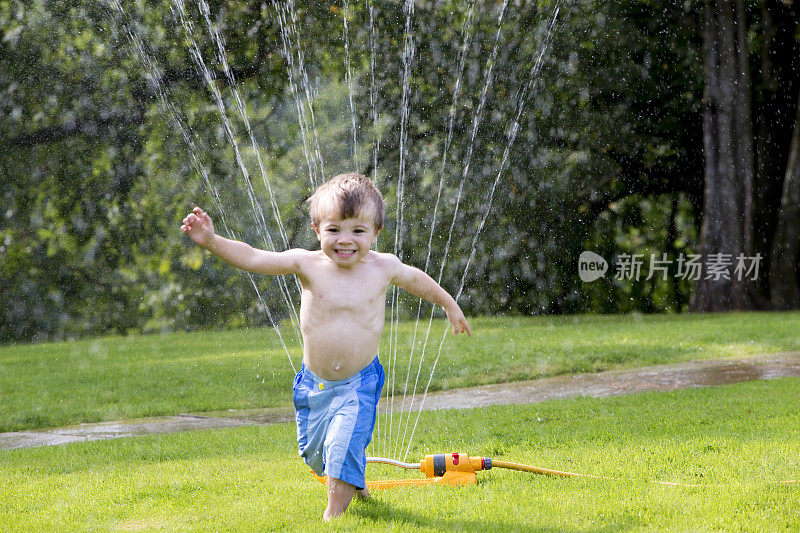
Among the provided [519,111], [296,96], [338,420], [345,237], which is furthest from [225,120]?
[338,420]

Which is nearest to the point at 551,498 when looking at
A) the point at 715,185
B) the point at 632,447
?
the point at 632,447

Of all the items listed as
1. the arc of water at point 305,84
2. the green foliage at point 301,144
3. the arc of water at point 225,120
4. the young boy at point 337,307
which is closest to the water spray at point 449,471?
the young boy at point 337,307

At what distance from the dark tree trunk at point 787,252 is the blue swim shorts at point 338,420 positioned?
12.2 metres

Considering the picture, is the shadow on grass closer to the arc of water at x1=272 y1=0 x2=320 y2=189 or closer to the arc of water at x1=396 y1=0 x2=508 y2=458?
the arc of water at x1=272 y1=0 x2=320 y2=189

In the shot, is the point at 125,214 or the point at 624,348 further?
the point at 125,214

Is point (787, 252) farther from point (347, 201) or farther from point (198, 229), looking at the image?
point (198, 229)

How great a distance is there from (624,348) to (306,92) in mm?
6634

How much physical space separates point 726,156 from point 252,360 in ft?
28.2

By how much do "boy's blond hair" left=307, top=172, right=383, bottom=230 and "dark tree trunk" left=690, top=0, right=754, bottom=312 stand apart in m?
11.5

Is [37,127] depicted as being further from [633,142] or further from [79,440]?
[633,142]

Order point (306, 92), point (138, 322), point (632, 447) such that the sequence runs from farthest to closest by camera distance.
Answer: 1. point (138, 322)
2. point (306, 92)
3. point (632, 447)

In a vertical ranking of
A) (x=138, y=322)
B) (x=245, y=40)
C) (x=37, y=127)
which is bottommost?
(x=138, y=322)

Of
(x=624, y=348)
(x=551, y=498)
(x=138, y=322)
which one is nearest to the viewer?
(x=551, y=498)

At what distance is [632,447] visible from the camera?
3955 millimetres
